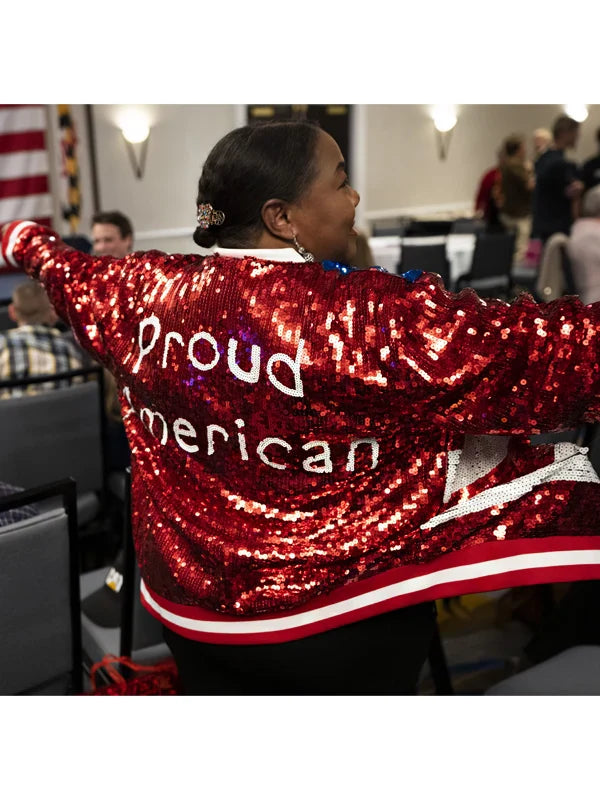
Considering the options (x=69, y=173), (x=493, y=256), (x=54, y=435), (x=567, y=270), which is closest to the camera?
(x=54, y=435)

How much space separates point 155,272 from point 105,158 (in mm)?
5244

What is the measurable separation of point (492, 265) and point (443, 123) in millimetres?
3198

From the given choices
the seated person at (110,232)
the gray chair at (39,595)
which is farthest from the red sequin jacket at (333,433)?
the seated person at (110,232)

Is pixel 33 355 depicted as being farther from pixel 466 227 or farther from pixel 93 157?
pixel 466 227

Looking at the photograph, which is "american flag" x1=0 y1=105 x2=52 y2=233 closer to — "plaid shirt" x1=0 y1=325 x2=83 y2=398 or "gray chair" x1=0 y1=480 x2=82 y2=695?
"plaid shirt" x1=0 y1=325 x2=83 y2=398

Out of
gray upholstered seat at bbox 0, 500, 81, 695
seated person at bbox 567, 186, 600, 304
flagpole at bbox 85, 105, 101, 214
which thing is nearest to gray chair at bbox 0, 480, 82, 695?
gray upholstered seat at bbox 0, 500, 81, 695

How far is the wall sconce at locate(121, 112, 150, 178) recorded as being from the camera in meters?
5.58

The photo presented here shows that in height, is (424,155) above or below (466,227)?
above

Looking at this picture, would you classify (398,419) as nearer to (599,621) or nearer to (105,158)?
(599,621)

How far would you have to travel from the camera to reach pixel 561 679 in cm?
110

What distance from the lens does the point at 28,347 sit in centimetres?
223

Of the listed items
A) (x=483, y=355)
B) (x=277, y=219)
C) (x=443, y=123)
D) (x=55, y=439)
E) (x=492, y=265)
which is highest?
(x=443, y=123)

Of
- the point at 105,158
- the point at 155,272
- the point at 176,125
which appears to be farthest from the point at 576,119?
the point at 155,272

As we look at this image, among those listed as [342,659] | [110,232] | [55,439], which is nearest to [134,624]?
[342,659]
